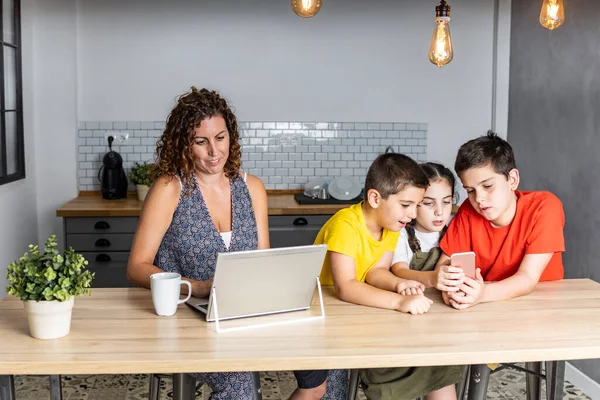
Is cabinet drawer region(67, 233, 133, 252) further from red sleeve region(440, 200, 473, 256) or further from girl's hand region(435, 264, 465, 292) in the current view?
girl's hand region(435, 264, 465, 292)

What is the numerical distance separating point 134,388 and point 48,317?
6.87 feet

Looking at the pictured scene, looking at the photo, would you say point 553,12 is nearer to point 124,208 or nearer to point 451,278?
point 451,278

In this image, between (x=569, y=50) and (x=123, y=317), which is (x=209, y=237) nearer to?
(x=123, y=317)

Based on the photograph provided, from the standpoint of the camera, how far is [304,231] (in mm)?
4570

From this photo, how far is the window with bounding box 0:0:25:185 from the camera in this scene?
4.35 meters

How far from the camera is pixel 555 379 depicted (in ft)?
7.75

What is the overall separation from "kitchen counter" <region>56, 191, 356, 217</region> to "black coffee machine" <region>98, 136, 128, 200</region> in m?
0.06

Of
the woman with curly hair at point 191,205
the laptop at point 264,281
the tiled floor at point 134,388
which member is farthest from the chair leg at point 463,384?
the tiled floor at point 134,388

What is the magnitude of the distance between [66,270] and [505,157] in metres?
1.40

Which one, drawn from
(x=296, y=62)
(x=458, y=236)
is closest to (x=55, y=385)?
(x=458, y=236)

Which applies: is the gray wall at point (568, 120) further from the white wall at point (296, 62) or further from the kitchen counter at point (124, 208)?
the kitchen counter at point (124, 208)

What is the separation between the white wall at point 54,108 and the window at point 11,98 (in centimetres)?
20

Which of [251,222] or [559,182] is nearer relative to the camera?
[251,222]

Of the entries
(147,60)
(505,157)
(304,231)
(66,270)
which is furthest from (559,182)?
(66,270)
